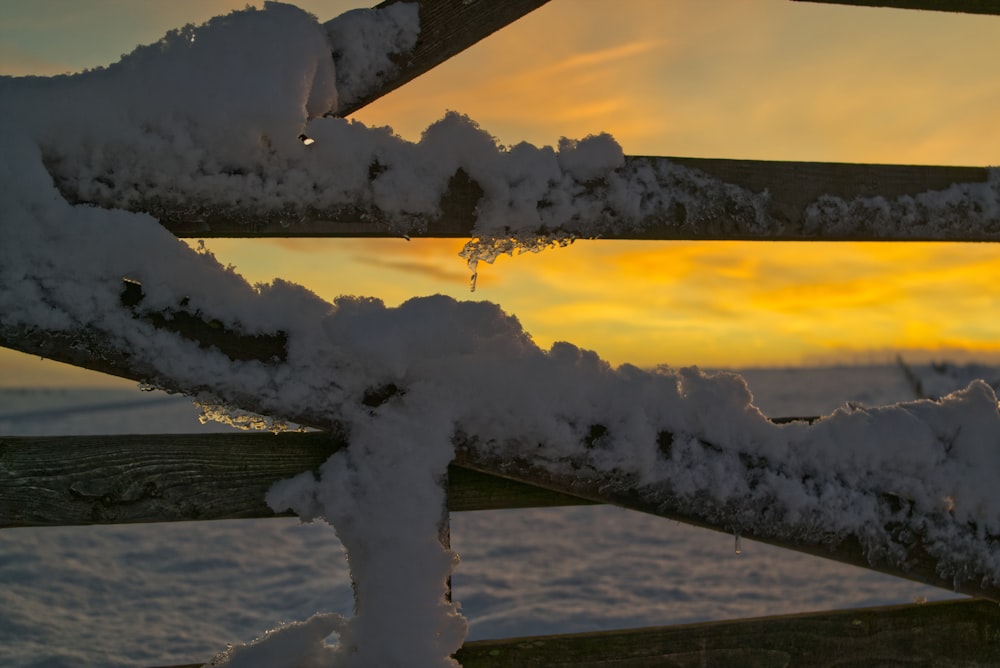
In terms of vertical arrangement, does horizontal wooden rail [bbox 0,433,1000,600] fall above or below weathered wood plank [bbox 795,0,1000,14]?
below

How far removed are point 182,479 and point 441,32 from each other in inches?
39.1

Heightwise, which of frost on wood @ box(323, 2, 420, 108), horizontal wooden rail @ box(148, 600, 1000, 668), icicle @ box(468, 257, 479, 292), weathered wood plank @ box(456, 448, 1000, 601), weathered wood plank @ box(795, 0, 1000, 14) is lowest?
horizontal wooden rail @ box(148, 600, 1000, 668)

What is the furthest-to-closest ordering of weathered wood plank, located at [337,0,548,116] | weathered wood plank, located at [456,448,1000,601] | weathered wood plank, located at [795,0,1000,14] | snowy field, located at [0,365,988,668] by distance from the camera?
snowy field, located at [0,365,988,668] → weathered wood plank, located at [795,0,1000,14] → weathered wood plank, located at [337,0,548,116] → weathered wood plank, located at [456,448,1000,601]

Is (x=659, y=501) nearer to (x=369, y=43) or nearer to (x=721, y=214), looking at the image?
(x=721, y=214)

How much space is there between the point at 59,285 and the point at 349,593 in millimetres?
3393

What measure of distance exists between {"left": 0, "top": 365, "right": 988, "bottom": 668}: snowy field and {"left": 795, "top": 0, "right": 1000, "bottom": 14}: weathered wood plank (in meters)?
1.84

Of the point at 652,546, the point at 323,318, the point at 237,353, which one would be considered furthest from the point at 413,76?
the point at 652,546

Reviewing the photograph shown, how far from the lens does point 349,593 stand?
4273 millimetres

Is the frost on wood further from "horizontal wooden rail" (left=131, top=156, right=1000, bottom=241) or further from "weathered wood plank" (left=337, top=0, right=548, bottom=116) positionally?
"horizontal wooden rail" (left=131, top=156, right=1000, bottom=241)

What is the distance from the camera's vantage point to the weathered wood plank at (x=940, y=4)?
72.5 inches

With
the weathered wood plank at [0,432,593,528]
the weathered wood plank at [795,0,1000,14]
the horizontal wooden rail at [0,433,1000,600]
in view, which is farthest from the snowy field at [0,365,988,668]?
the weathered wood plank at [0,432,593,528]

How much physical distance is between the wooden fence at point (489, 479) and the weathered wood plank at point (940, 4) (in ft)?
1.37

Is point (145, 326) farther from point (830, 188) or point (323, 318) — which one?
point (830, 188)

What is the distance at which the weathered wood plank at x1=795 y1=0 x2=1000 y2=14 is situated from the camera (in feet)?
6.04
